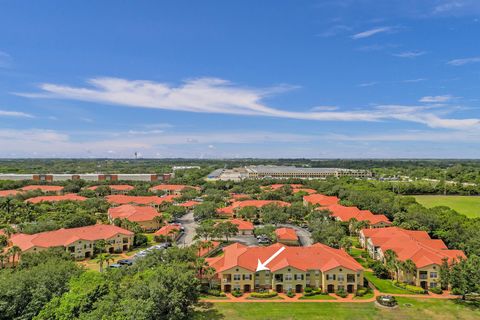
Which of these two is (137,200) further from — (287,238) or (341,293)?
(341,293)

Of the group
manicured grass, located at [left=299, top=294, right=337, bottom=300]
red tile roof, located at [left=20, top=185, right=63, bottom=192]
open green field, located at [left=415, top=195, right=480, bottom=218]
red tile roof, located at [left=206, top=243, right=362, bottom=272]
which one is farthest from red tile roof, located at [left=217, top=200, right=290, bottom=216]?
red tile roof, located at [left=20, top=185, right=63, bottom=192]

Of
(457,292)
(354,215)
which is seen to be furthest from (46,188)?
(457,292)

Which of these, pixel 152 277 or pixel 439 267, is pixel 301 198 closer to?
pixel 439 267

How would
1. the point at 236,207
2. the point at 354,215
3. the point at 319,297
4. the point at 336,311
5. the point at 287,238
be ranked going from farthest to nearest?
the point at 236,207, the point at 354,215, the point at 287,238, the point at 319,297, the point at 336,311

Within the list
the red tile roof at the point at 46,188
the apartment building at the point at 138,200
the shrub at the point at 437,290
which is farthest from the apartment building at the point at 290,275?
the red tile roof at the point at 46,188

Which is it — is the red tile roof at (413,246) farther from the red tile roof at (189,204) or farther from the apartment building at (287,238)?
the red tile roof at (189,204)

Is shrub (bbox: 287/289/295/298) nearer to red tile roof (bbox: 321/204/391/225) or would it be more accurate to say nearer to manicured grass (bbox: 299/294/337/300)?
manicured grass (bbox: 299/294/337/300)
